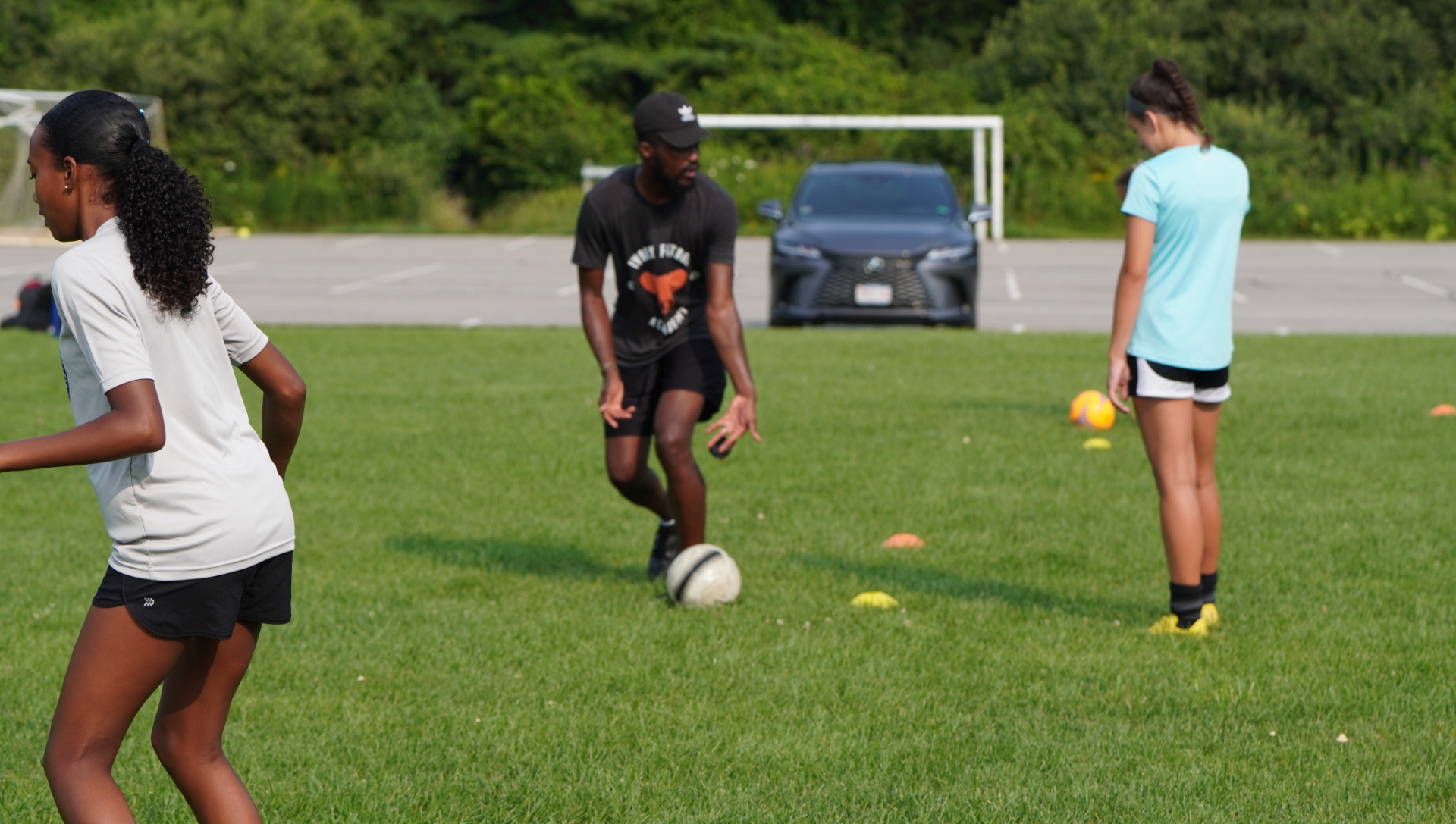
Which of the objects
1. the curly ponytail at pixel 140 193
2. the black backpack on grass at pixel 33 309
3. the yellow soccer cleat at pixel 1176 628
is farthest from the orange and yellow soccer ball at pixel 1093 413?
the black backpack on grass at pixel 33 309

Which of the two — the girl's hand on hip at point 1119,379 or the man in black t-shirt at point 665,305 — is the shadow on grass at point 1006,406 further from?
the girl's hand on hip at point 1119,379

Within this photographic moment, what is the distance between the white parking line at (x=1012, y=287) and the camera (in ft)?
74.3

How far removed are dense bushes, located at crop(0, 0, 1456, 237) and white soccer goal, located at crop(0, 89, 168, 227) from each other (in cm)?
561

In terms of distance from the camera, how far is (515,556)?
738 cm

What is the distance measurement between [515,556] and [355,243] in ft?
96.6

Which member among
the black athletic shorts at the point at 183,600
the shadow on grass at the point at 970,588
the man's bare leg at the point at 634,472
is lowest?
the shadow on grass at the point at 970,588

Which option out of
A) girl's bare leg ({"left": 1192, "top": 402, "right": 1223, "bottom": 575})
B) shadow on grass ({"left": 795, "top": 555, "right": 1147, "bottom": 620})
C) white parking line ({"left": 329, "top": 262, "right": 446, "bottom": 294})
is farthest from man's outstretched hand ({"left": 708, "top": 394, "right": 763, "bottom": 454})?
white parking line ({"left": 329, "top": 262, "right": 446, "bottom": 294})

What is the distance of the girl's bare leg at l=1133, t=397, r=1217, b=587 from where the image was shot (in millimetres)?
5734

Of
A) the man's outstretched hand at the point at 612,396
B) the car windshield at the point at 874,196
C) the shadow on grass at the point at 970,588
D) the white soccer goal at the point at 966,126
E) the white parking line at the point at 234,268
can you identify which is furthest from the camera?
the white soccer goal at the point at 966,126

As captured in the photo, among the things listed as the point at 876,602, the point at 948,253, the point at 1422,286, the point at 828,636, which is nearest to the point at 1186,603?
the point at 876,602

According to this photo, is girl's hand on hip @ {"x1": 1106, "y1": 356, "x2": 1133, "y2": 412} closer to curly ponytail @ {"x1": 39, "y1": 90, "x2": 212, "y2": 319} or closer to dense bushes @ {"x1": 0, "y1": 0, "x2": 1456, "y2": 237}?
curly ponytail @ {"x1": 39, "y1": 90, "x2": 212, "y2": 319}

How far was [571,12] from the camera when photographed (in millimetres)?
51812

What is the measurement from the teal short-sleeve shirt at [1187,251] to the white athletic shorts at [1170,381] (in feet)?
0.10

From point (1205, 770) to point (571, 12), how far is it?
49807 millimetres
